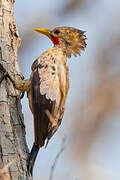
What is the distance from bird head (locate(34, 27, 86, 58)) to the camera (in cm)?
613

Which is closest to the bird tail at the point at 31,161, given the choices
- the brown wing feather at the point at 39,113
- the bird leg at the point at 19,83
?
the brown wing feather at the point at 39,113

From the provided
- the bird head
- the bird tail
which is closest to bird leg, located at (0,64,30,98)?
the bird tail

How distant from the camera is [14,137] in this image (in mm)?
4445

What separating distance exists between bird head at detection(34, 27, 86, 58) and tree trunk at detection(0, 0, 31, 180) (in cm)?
86

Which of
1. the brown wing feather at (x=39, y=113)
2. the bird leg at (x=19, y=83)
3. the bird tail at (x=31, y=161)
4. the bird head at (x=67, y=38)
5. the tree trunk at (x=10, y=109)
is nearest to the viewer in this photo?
the tree trunk at (x=10, y=109)

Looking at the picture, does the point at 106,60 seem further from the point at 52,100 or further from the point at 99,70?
the point at 52,100

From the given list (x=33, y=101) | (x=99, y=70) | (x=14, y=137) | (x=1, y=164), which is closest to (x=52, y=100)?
(x=33, y=101)

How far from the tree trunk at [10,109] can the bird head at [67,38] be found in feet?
2.82

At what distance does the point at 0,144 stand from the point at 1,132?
0.13 m

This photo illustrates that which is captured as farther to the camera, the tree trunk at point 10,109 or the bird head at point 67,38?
the bird head at point 67,38

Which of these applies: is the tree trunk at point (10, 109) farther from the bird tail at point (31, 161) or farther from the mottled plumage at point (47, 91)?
the mottled plumage at point (47, 91)

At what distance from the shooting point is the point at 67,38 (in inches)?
243

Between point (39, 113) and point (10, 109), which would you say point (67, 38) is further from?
point (10, 109)

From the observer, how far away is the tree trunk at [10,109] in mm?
4281
